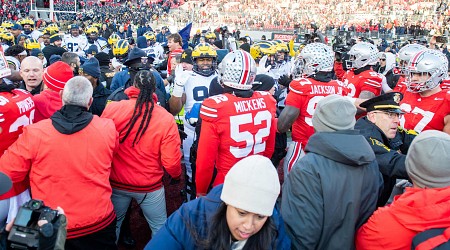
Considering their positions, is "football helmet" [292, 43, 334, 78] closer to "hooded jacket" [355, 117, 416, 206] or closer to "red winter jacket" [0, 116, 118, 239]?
"hooded jacket" [355, 117, 416, 206]

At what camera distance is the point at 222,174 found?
11.0 feet

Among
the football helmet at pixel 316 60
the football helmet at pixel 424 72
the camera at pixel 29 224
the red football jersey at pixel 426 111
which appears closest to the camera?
the camera at pixel 29 224

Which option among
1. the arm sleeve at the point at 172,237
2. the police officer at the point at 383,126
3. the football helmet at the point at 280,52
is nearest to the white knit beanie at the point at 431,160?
the police officer at the point at 383,126

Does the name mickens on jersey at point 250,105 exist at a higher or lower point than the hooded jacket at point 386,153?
higher

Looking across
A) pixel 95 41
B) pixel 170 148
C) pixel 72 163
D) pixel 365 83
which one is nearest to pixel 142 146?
pixel 170 148

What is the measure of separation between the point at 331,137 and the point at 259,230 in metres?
0.72

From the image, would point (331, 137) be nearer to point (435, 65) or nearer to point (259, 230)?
point (259, 230)

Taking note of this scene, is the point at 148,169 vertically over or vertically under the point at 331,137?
under

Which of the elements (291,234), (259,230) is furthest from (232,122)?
(259,230)

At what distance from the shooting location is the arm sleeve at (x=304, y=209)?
226 centimetres

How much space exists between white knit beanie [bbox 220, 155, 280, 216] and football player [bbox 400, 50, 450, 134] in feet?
8.42

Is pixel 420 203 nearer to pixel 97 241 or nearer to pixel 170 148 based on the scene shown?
pixel 170 148

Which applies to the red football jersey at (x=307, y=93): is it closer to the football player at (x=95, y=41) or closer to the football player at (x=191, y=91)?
the football player at (x=191, y=91)

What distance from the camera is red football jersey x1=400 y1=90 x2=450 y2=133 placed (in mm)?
3729
